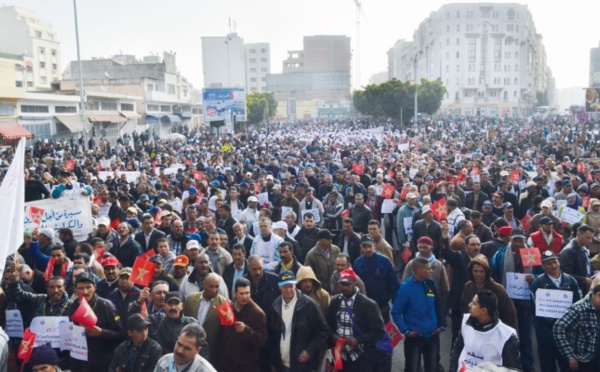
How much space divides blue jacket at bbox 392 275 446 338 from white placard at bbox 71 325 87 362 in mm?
2777

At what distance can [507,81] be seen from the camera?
358 feet

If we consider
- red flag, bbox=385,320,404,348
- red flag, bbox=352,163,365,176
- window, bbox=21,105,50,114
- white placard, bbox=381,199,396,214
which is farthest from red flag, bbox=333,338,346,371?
window, bbox=21,105,50,114

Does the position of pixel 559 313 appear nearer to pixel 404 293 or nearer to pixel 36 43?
pixel 404 293

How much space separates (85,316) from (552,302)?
→ 417 centimetres

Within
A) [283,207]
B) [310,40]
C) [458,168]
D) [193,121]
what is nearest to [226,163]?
[458,168]

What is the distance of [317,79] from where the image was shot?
144 m

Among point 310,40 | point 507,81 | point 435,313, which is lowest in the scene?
point 435,313

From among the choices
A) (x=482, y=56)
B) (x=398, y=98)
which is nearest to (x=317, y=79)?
(x=482, y=56)

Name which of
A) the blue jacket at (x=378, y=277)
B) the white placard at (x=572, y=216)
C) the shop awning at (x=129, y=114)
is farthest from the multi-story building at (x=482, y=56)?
the blue jacket at (x=378, y=277)

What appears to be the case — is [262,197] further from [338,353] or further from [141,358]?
[141,358]

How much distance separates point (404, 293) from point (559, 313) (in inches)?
55.9

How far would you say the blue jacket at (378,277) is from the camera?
629 cm

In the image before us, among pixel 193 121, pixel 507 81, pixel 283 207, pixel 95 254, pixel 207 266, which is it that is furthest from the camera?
pixel 507 81

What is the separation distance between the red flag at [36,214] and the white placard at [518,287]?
21.4 feet
